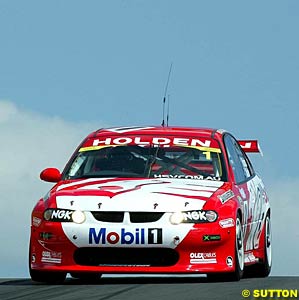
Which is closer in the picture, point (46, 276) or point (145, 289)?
point (145, 289)

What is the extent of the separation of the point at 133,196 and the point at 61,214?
0.71 meters

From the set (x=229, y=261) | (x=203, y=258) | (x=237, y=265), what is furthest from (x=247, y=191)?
(x=203, y=258)

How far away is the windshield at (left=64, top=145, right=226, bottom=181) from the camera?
530 inches

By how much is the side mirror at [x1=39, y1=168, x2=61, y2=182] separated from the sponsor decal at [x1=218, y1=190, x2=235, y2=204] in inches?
72.5

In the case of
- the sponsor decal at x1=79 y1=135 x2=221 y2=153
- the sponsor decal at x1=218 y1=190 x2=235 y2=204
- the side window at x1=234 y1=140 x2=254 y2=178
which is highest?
the sponsor decal at x1=79 y1=135 x2=221 y2=153

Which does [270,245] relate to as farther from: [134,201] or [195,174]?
[134,201]

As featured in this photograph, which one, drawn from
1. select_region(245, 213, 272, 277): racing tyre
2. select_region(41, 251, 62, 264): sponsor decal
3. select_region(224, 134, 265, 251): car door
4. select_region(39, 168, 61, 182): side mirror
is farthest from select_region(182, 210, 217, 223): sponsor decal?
select_region(245, 213, 272, 277): racing tyre

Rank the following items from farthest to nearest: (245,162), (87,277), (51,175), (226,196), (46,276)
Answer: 1. (245,162)
2. (87,277)
3. (51,175)
4. (226,196)
5. (46,276)

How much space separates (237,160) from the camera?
14578 millimetres

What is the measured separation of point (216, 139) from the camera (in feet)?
46.4

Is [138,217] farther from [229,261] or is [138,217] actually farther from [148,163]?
[148,163]

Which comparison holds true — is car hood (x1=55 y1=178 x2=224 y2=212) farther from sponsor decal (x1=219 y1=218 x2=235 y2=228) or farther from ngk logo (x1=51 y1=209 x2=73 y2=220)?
sponsor decal (x1=219 y1=218 x2=235 y2=228)

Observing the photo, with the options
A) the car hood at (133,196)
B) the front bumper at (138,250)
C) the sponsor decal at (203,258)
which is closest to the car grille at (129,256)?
the front bumper at (138,250)

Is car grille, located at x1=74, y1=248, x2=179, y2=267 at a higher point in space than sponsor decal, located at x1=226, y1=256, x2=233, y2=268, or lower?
higher
